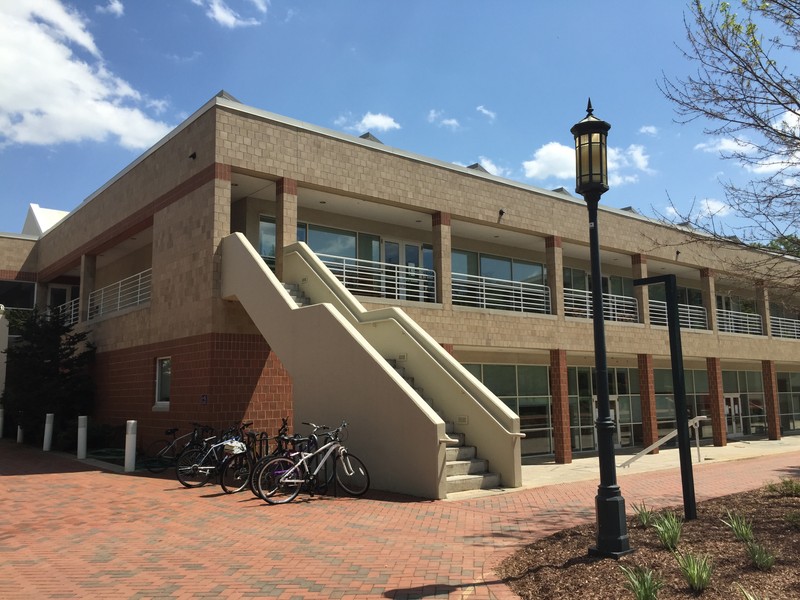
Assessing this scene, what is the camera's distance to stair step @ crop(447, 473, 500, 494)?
35.7ft

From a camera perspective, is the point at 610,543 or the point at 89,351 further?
the point at 89,351

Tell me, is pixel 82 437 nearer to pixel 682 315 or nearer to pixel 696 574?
pixel 696 574

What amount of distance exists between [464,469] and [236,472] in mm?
4095

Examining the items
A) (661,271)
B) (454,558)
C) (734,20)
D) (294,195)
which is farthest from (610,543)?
(661,271)

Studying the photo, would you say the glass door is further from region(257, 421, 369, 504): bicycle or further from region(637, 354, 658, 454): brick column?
region(257, 421, 369, 504): bicycle

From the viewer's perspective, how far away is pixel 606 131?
723 cm

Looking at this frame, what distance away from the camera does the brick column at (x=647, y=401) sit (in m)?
21.2

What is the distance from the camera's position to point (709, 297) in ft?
82.6

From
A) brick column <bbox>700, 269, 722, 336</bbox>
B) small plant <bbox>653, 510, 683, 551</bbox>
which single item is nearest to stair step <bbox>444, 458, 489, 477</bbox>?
small plant <bbox>653, 510, 683, 551</bbox>

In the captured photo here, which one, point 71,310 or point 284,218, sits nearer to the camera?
point 284,218

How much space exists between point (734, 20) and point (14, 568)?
1065 centimetres

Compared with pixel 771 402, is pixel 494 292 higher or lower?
higher

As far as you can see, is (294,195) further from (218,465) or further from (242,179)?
(218,465)

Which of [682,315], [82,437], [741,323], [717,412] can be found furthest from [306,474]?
[741,323]
